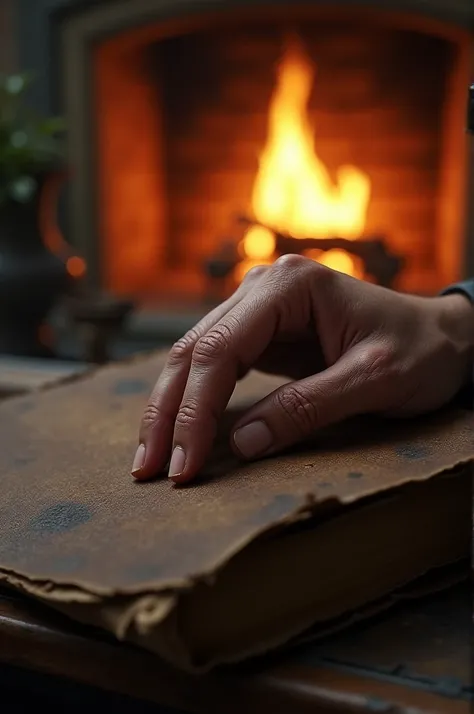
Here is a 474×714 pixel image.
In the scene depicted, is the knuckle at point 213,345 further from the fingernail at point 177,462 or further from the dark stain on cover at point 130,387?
the dark stain on cover at point 130,387

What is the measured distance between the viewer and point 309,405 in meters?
0.52

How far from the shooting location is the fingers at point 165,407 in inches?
20.8

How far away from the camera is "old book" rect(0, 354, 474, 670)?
1.28ft

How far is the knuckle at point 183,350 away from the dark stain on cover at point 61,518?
0.11 m

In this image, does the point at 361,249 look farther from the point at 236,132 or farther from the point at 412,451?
the point at 412,451

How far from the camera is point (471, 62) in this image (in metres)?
2.21

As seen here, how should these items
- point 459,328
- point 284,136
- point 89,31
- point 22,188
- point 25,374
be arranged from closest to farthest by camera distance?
point 459,328 → point 25,374 → point 22,188 → point 89,31 → point 284,136

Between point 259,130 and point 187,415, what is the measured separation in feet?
7.08

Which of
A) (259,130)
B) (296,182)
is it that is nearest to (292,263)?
(296,182)

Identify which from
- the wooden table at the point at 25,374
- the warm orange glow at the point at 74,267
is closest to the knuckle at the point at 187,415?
the wooden table at the point at 25,374

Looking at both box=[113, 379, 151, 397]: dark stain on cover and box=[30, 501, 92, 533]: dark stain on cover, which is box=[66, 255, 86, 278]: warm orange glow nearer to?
box=[113, 379, 151, 397]: dark stain on cover

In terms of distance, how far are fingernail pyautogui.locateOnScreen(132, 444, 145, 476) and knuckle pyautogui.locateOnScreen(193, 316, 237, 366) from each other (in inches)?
2.3

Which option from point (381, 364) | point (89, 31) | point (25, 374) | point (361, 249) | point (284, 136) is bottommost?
point (25, 374)

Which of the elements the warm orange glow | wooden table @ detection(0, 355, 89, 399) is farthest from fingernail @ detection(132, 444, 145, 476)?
the warm orange glow
